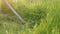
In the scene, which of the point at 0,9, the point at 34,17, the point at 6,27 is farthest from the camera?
the point at 0,9

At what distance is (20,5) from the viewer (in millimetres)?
6836

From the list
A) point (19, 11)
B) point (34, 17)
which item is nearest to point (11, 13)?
point (19, 11)

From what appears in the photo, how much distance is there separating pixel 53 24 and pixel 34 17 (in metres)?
1.87

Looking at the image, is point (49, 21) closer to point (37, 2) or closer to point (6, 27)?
point (6, 27)

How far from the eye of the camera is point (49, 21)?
4.49m

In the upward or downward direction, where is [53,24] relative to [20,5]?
upward

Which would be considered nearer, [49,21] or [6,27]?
[49,21]

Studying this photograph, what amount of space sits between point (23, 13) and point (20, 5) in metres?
0.42

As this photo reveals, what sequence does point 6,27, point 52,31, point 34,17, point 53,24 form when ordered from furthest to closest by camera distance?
point 34,17
point 6,27
point 53,24
point 52,31

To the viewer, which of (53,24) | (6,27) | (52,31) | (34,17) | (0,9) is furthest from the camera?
(0,9)

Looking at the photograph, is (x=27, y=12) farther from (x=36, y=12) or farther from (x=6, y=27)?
(x=6, y=27)

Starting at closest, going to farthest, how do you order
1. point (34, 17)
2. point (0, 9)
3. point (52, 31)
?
point (52, 31), point (34, 17), point (0, 9)

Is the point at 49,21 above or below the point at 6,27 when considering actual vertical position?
above

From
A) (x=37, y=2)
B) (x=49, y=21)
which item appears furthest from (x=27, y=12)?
(x=49, y=21)
